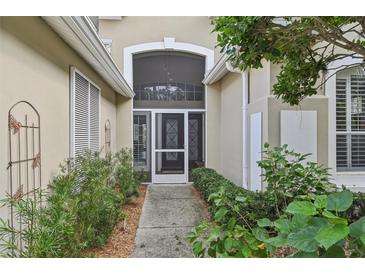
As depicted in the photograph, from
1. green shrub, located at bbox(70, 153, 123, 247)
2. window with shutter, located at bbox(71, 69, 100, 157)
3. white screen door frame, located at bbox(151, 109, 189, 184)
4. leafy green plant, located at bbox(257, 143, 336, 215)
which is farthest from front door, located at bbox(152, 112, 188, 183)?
leafy green plant, located at bbox(257, 143, 336, 215)

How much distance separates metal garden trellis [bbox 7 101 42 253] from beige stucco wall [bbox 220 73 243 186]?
16.7 ft

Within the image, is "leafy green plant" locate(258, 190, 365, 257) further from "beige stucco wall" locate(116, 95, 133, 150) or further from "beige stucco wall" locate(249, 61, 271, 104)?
"beige stucco wall" locate(116, 95, 133, 150)

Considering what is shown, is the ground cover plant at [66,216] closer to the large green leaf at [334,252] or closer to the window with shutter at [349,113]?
the large green leaf at [334,252]

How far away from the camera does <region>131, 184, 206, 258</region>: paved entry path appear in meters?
4.21

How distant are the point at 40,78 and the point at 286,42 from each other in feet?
9.49

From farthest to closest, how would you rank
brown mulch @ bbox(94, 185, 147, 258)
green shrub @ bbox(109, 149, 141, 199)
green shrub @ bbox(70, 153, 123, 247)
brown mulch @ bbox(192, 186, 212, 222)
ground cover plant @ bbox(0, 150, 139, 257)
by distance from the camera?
1. green shrub @ bbox(109, 149, 141, 199)
2. brown mulch @ bbox(192, 186, 212, 222)
3. brown mulch @ bbox(94, 185, 147, 258)
4. green shrub @ bbox(70, 153, 123, 247)
5. ground cover plant @ bbox(0, 150, 139, 257)

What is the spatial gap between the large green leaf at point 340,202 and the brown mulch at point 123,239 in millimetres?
3260

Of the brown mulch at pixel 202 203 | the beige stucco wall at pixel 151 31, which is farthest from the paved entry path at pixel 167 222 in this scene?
the beige stucco wall at pixel 151 31

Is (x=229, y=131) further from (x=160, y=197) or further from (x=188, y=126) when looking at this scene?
(x=160, y=197)

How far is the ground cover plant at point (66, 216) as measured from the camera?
251 centimetres

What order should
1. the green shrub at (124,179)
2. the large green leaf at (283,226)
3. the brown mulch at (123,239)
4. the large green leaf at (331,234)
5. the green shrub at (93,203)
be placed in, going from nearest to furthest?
the large green leaf at (331,234) < the large green leaf at (283,226) < the green shrub at (93,203) < the brown mulch at (123,239) < the green shrub at (124,179)

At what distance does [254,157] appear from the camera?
21.5 feet

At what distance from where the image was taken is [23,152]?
316 cm
